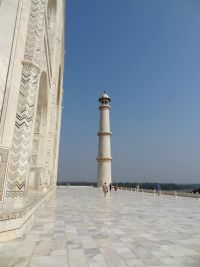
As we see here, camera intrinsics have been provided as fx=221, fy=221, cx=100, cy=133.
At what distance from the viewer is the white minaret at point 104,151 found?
100 ft

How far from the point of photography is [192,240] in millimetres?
4539

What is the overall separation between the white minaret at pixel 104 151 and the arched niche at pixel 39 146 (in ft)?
64.8

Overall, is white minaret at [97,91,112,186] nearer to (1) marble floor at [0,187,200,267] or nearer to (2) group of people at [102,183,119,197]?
(2) group of people at [102,183,119,197]

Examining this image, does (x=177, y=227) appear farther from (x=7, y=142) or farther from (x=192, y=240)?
(x=7, y=142)

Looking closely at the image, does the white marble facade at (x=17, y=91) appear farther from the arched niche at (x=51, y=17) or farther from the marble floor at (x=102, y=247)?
the arched niche at (x=51, y=17)

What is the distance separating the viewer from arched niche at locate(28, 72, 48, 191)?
424 inches

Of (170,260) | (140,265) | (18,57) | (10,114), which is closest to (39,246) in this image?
(140,265)

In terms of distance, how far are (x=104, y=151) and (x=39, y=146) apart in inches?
797

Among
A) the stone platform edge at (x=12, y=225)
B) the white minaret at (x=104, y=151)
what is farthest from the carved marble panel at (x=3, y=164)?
the white minaret at (x=104, y=151)

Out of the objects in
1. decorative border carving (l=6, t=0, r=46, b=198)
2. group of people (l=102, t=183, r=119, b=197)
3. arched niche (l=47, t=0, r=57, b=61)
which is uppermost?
arched niche (l=47, t=0, r=57, b=61)

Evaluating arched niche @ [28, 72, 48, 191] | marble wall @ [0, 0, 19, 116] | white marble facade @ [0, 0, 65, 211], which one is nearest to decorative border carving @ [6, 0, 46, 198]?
white marble facade @ [0, 0, 65, 211]

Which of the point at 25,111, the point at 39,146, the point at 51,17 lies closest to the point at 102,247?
the point at 25,111

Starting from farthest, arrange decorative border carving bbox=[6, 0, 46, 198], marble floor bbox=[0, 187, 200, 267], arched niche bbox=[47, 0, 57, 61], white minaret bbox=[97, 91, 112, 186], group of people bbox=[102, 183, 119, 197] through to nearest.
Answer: white minaret bbox=[97, 91, 112, 186]
group of people bbox=[102, 183, 119, 197]
arched niche bbox=[47, 0, 57, 61]
decorative border carving bbox=[6, 0, 46, 198]
marble floor bbox=[0, 187, 200, 267]

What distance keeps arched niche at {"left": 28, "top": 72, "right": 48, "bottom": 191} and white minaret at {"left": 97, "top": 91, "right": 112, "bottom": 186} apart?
19.8 metres
